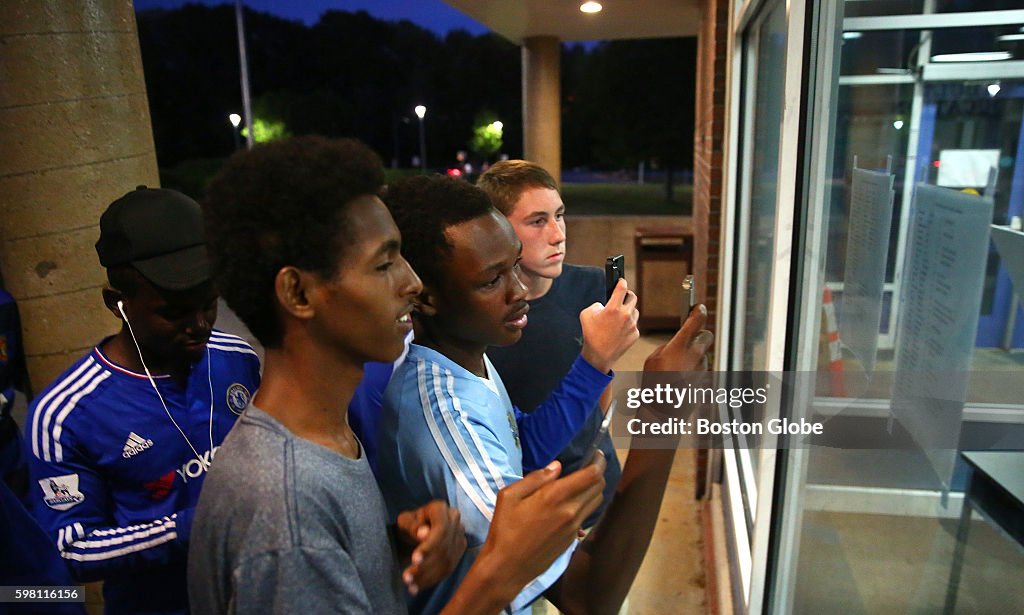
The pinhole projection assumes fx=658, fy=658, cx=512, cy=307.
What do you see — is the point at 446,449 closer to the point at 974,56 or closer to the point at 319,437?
the point at 319,437

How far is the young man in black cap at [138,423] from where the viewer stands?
1290mm

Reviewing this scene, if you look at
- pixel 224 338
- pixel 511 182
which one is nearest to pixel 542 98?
pixel 511 182

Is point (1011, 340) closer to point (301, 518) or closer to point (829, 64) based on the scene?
point (829, 64)

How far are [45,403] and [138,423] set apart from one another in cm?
17

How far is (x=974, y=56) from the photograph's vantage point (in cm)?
202

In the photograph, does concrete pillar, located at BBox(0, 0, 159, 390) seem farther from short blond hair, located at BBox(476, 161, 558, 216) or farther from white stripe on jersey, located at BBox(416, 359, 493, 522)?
white stripe on jersey, located at BBox(416, 359, 493, 522)

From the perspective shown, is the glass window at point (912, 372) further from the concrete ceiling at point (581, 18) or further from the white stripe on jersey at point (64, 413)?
the concrete ceiling at point (581, 18)

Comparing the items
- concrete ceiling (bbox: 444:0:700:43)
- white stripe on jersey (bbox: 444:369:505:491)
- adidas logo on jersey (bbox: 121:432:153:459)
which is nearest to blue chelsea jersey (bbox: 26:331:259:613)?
adidas logo on jersey (bbox: 121:432:153:459)

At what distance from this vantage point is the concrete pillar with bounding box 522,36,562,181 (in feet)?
30.5

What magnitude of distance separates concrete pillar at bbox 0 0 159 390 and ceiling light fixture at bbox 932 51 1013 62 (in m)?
2.41

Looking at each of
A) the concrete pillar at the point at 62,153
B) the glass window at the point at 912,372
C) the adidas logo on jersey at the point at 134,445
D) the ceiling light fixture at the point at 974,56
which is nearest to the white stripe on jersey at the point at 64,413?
the adidas logo on jersey at the point at 134,445

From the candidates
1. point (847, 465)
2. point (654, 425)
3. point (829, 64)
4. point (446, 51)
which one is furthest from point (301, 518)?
point (446, 51)

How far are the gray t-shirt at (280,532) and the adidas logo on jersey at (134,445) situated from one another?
610mm

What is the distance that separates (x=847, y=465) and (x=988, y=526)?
0.38 m
